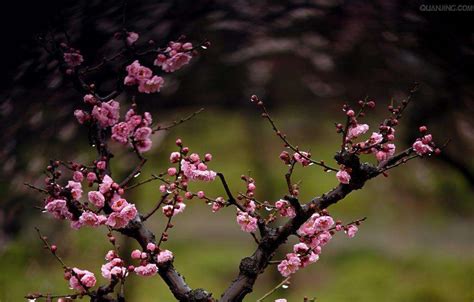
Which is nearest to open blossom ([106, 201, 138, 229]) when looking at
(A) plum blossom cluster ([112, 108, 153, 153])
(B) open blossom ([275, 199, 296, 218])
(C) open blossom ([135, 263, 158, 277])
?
(C) open blossom ([135, 263, 158, 277])

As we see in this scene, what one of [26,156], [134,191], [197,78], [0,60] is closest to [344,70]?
[197,78]

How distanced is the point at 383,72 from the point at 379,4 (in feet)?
2.88

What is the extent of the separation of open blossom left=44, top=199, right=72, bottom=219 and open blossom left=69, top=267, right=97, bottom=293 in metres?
0.12

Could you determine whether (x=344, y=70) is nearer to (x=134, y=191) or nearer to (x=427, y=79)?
(x=427, y=79)

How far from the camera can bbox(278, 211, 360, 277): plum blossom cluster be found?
53.2 inches

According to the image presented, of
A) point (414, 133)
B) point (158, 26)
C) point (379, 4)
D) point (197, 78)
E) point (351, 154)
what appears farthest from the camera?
point (197, 78)

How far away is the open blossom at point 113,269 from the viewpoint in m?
1.22

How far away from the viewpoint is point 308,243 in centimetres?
139

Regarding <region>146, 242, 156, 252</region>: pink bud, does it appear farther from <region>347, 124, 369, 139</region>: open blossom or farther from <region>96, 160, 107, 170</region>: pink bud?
<region>347, 124, 369, 139</region>: open blossom

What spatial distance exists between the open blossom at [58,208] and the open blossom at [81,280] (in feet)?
0.39

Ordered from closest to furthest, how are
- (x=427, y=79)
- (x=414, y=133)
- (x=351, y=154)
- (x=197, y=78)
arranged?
(x=351, y=154) → (x=427, y=79) → (x=414, y=133) → (x=197, y=78)

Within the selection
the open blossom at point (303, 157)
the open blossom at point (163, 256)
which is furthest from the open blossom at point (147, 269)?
the open blossom at point (303, 157)

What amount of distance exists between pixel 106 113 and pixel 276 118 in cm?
469

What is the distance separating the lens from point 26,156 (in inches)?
70.4
